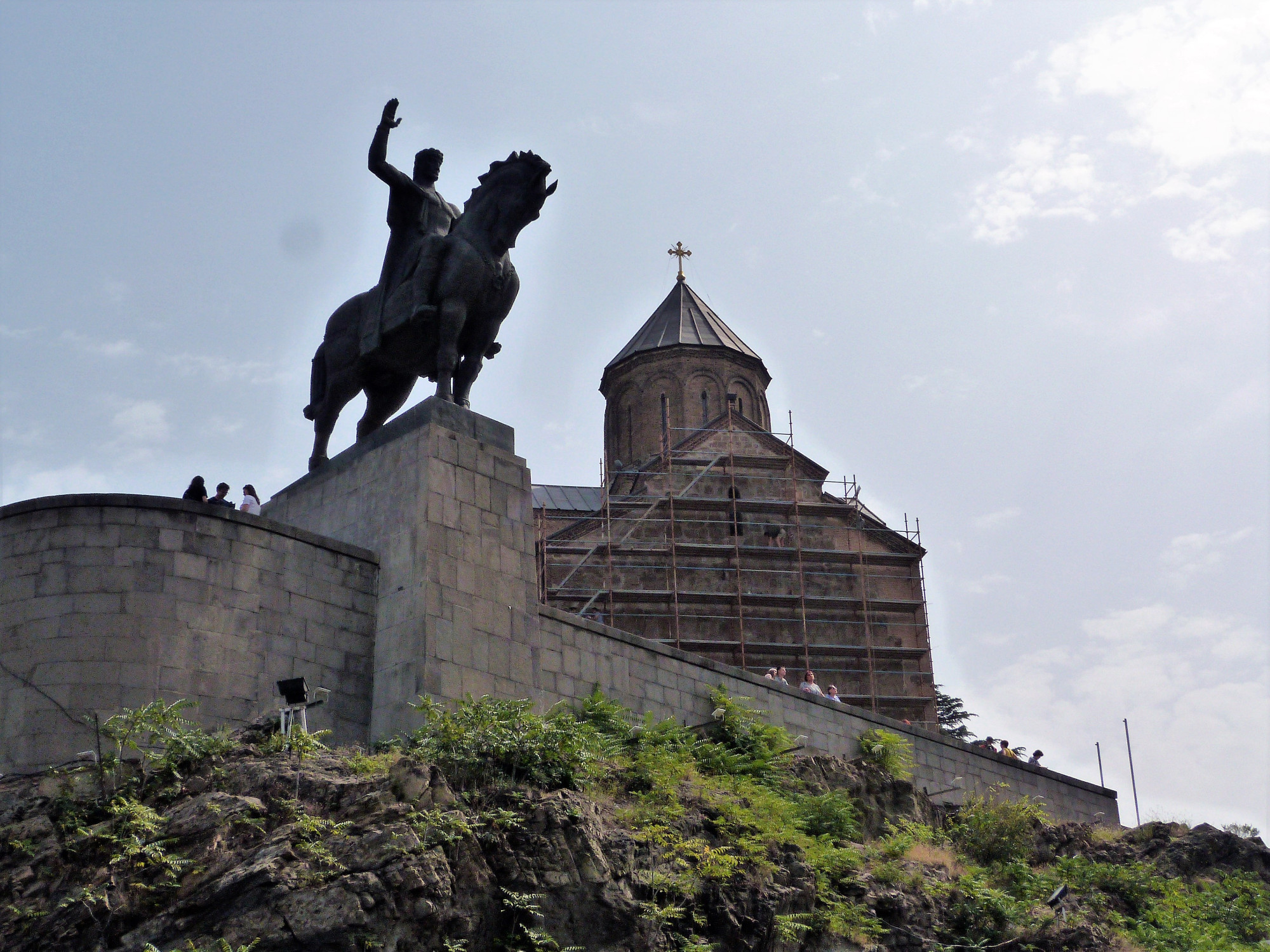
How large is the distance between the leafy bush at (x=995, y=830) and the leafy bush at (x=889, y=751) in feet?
2.73

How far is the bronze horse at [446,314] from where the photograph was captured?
606 inches

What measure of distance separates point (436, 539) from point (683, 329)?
33029 mm

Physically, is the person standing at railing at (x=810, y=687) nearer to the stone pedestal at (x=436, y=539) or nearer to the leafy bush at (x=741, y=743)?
the leafy bush at (x=741, y=743)

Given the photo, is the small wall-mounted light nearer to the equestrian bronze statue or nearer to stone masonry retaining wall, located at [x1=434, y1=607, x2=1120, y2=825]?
stone masonry retaining wall, located at [x1=434, y1=607, x2=1120, y2=825]

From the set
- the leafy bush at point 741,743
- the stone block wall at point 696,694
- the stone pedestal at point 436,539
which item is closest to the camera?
the stone pedestal at point 436,539

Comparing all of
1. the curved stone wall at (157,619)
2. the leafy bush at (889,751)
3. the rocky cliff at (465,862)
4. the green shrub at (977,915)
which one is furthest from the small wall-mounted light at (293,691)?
the leafy bush at (889,751)

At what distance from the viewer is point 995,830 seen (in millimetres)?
17953

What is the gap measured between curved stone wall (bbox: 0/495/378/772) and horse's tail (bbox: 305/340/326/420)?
283 centimetres

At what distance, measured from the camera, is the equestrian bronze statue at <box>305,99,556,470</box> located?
50.5 ft

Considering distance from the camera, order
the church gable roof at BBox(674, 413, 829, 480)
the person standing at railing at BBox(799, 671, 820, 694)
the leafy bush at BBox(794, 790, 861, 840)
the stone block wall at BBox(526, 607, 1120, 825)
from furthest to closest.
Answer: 1. the church gable roof at BBox(674, 413, 829, 480)
2. the person standing at railing at BBox(799, 671, 820, 694)
3. the leafy bush at BBox(794, 790, 861, 840)
4. the stone block wall at BBox(526, 607, 1120, 825)

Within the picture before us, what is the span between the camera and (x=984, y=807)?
18719 mm

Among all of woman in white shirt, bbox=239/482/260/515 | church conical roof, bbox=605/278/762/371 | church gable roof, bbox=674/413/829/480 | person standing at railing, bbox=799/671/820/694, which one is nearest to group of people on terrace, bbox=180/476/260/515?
woman in white shirt, bbox=239/482/260/515

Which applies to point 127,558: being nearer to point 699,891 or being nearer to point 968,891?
point 699,891

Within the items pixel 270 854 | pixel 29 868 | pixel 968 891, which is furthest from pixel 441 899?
pixel 968 891
